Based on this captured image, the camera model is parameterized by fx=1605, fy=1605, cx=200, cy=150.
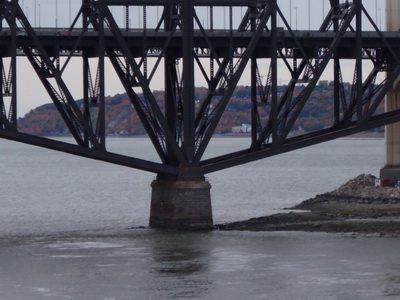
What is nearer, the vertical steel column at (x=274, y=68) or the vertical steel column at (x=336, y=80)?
the vertical steel column at (x=274, y=68)

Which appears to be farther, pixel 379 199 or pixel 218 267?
pixel 379 199

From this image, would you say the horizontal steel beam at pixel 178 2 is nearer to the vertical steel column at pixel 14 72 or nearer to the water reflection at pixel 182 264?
the vertical steel column at pixel 14 72

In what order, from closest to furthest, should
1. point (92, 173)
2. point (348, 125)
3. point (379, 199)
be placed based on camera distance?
point (348, 125)
point (379, 199)
point (92, 173)

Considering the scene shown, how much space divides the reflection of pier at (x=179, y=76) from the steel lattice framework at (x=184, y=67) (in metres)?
0.04

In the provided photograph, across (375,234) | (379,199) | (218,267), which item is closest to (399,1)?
(379,199)

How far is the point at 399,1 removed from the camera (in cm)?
8662

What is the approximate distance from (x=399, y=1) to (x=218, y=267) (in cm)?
3513

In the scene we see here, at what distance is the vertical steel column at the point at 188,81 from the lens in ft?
221

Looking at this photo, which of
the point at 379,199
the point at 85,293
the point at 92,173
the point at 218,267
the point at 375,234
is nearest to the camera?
the point at 85,293

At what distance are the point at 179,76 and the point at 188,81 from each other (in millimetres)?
2185

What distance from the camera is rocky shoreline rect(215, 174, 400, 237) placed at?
66438mm

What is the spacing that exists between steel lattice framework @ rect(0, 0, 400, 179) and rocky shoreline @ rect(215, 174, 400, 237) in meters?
3.22

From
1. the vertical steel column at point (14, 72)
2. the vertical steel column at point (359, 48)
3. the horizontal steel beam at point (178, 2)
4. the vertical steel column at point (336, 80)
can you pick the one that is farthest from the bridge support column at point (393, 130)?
the vertical steel column at point (14, 72)

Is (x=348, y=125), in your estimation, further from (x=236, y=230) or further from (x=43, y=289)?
(x=43, y=289)
